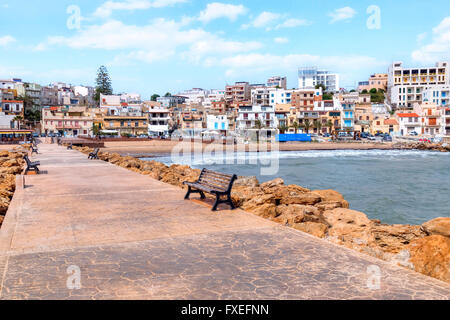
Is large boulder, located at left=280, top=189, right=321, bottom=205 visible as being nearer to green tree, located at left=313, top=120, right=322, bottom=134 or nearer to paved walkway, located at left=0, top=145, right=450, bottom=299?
paved walkway, located at left=0, top=145, right=450, bottom=299

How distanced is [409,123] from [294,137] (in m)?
27.6

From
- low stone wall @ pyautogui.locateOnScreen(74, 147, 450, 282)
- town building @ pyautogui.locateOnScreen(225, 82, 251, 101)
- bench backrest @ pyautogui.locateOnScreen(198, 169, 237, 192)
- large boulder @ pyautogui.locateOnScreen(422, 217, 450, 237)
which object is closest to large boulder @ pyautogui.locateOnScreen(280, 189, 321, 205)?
low stone wall @ pyautogui.locateOnScreen(74, 147, 450, 282)

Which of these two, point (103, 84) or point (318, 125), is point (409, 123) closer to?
point (318, 125)

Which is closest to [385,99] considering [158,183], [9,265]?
[158,183]

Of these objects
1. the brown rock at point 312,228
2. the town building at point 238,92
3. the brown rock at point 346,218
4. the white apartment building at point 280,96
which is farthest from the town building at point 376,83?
the brown rock at point 312,228

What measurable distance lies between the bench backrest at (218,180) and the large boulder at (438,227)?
3.96 meters

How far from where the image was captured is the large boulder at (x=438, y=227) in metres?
7.66

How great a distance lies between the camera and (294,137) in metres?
82.6

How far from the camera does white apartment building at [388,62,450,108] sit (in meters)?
111

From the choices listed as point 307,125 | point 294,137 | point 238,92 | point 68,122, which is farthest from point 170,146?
point 238,92

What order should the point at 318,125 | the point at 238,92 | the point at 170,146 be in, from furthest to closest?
the point at 238,92 → the point at 318,125 → the point at 170,146

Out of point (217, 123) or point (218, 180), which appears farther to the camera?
point (217, 123)

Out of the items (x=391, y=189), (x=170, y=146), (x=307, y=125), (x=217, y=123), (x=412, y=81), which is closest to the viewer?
(x=391, y=189)

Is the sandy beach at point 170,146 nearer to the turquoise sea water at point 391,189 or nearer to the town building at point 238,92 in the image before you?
the turquoise sea water at point 391,189
